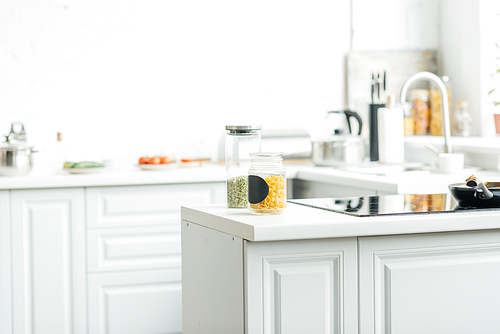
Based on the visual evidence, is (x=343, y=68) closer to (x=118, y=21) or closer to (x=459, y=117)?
(x=459, y=117)

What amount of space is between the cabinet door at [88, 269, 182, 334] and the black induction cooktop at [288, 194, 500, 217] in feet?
4.24

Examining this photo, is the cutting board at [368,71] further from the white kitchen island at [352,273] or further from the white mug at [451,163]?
the white kitchen island at [352,273]

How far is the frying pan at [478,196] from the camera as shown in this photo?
160 centimetres

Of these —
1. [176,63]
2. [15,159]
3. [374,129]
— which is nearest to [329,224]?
[15,159]

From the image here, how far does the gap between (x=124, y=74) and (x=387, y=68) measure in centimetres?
150

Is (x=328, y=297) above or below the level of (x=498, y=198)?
below

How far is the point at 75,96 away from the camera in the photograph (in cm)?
335

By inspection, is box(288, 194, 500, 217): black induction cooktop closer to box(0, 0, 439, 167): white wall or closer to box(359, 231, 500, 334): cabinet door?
box(359, 231, 500, 334): cabinet door

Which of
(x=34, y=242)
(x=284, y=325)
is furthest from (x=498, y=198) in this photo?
(x=34, y=242)

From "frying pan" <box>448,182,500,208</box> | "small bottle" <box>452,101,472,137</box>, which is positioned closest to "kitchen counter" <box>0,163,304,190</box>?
"small bottle" <box>452,101,472,137</box>

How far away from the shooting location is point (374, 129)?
3.29 m

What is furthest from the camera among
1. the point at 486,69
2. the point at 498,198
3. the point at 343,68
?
the point at 343,68

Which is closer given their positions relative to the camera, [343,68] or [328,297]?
[328,297]

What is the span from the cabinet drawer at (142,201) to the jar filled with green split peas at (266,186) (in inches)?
55.9
